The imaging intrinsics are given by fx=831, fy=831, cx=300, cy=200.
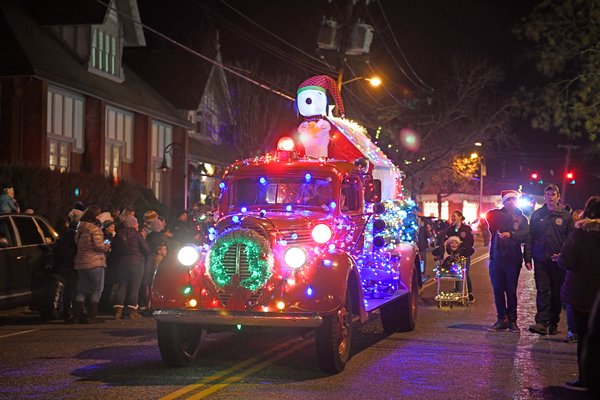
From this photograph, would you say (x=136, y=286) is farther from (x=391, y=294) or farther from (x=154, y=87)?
(x=154, y=87)

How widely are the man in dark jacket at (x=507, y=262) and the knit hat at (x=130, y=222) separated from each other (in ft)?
19.6

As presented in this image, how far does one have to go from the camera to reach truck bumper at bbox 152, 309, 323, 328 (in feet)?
28.6

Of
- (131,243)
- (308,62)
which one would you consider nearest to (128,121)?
(308,62)

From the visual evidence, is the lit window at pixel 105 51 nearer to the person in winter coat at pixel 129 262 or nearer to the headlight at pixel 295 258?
the person in winter coat at pixel 129 262

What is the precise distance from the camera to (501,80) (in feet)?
145

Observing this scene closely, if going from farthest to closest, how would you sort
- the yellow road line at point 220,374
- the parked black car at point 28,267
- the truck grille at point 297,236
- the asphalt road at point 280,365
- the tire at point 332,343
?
the parked black car at point 28,267 → the truck grille at point 297,236 → the tire at point 332,343 → the asphalt road at point 280,365 → the yellow road line at point 220,374

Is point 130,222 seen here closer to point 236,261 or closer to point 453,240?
point 236,261

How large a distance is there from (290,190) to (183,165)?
87.5 ft

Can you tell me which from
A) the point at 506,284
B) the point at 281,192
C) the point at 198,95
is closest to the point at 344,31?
the point at 198,95

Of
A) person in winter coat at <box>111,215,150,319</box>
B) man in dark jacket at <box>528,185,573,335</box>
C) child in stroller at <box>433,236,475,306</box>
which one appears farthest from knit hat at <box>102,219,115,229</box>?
man in dark jacket at <box>528,185,573,335</box>

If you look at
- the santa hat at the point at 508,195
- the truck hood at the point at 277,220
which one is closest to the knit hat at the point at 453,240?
the santa hat at the point at 508,195

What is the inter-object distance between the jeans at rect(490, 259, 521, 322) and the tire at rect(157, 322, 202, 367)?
17.6 feet

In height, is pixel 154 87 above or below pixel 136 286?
above

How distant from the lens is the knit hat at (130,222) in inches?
555
